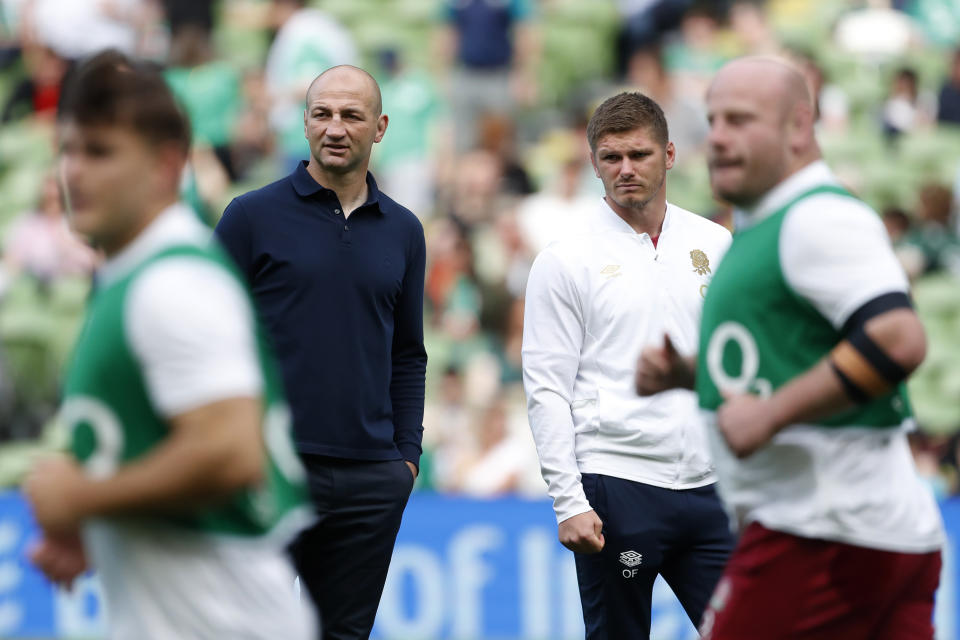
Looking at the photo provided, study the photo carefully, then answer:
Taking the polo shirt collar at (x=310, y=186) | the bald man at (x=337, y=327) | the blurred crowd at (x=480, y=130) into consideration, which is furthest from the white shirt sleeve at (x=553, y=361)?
the blurred crowd at (x=480, y=130)

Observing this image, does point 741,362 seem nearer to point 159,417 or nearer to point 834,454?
point 834,454

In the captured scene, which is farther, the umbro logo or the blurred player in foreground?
the umbro logo

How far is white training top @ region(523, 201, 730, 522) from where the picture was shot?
539 cm

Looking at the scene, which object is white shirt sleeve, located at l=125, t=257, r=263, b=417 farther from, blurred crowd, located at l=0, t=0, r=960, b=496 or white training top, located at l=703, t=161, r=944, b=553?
blurred crowd, located at l=0, t=0, r=960, b=496

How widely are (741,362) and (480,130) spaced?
1139 cm

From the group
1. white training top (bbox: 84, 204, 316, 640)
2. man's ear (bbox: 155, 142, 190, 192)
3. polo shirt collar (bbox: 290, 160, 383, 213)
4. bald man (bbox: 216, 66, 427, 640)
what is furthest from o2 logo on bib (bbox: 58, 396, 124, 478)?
polo shirt collar (bbox: 290, 160, 383, 213)

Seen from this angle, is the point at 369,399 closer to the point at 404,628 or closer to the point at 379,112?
the point at 379,112

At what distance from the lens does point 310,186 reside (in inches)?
213

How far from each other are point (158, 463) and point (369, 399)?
7.80 ft

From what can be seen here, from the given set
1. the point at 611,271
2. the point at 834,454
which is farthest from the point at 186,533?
the point at 611,271

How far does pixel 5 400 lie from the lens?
11844mm

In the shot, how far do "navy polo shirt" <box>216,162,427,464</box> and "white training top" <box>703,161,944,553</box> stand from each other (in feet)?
5.74

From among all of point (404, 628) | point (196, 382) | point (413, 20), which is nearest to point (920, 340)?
point (196, 382)

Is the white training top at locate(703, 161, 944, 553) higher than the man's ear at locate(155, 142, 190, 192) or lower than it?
lower
